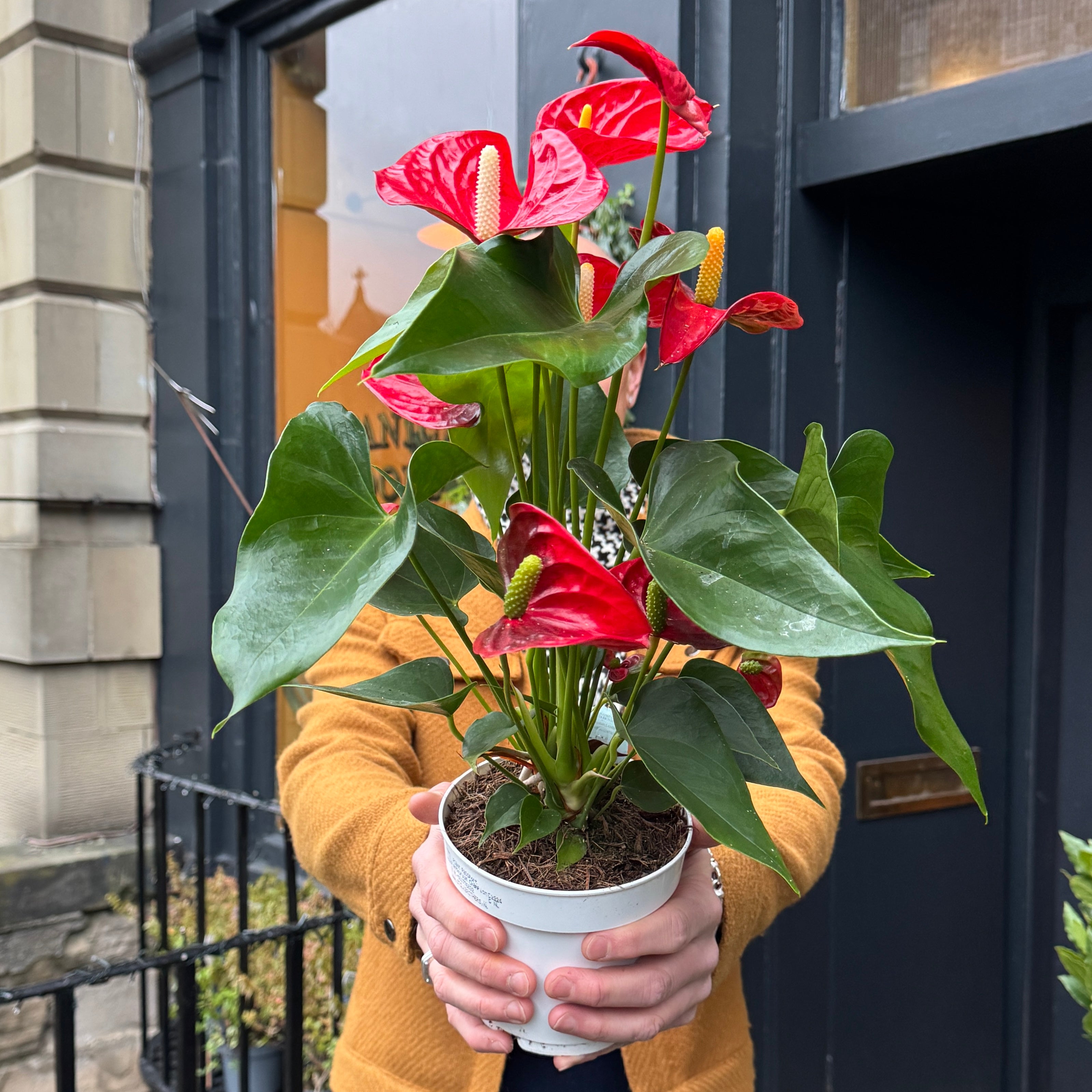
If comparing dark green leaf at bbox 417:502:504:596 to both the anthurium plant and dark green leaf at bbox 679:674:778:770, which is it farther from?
dark green leaf at bbox 679:674:778:770

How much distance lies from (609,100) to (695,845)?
543 millimetres

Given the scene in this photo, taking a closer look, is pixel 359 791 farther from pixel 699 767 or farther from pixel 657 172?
pixel 657 172

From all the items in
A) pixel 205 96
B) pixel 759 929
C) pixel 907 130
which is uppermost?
pixel 205 96

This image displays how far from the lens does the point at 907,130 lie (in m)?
1.60

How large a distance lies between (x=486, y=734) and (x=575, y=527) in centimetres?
14

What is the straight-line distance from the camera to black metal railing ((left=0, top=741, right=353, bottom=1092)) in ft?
4.86

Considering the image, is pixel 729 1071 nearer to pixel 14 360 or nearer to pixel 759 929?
pixel 759 929

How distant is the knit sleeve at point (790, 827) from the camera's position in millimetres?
893

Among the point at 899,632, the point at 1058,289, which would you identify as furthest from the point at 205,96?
the point at 899,632

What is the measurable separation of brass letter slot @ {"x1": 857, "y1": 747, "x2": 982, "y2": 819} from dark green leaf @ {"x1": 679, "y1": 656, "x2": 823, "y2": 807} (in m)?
1.39

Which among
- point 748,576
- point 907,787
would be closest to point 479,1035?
point 748,576

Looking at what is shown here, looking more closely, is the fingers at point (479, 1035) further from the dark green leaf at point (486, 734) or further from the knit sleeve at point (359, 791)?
the dark green leaf at point (486, 734)

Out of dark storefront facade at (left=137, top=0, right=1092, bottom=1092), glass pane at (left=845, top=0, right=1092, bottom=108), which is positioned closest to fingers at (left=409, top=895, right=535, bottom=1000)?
dark storefront facade at (left=137, top=0, right=1092, bottom=1092)

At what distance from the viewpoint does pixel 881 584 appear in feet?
1.63
